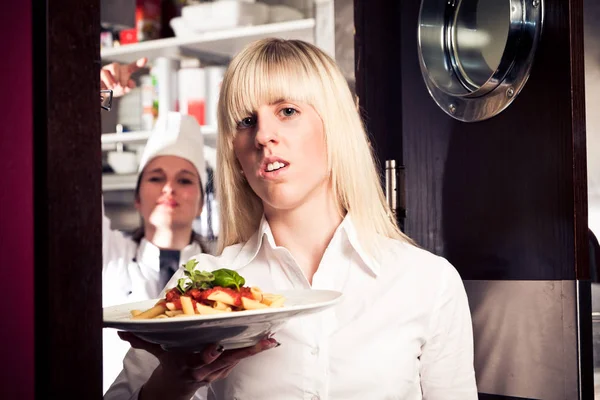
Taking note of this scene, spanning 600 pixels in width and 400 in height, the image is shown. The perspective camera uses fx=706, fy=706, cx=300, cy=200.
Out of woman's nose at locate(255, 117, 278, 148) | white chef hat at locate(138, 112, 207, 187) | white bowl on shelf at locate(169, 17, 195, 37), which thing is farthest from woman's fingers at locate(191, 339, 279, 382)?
white bowl on shelf at locate(169, 17, 195, 37)

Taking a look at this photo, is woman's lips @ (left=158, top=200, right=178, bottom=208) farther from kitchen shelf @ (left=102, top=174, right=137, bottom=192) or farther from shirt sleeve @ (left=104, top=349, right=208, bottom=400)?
shirt sleeve @ (left=104, top=349, right=208, bottom=400)

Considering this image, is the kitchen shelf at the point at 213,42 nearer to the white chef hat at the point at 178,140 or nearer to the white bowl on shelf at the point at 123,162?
the white chef hat at the point at 178,140

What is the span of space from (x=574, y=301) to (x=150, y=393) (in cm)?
76

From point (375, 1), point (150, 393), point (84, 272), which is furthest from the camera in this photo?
point (375, 1)

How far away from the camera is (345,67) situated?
5.85 ft

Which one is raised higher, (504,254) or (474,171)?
(474,171)

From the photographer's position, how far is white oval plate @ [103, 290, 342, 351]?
82 cm

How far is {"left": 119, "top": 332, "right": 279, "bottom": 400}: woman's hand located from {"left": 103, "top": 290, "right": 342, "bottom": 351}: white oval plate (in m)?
0.01

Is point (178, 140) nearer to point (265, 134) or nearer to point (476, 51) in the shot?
point (476, 51)

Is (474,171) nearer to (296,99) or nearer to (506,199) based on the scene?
(506,199)

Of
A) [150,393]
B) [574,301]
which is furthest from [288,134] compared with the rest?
[574,301]

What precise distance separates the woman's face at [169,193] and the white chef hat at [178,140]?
1.4 inches

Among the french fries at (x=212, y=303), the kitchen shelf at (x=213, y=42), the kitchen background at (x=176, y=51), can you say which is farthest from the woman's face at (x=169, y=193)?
the french fries at (x=212, y=303)
